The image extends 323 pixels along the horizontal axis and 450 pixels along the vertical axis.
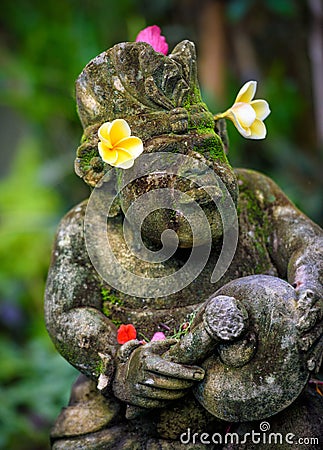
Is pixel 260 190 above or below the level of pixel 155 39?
below

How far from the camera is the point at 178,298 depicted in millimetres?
1374

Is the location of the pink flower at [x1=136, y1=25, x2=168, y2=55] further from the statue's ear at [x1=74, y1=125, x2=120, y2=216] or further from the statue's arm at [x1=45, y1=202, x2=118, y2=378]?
the statue's arm at [x1=45, y1=202, x2=118, y2=378]

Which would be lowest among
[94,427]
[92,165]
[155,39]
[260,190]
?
[94,427]

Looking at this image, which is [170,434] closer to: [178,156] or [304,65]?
[178,156]

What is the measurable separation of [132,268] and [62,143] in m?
3.58

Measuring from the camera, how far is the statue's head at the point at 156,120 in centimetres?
125

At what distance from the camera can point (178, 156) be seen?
1255mm

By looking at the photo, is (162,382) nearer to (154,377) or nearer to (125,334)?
(154,377)

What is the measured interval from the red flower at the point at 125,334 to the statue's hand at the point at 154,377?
86 millimetres

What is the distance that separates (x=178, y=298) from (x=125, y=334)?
139mm

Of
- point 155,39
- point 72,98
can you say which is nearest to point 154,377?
point 155,39

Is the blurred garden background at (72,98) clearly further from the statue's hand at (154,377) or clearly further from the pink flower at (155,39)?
the pink flower at (155,39)

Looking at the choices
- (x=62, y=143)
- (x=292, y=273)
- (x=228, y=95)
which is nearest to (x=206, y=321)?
(x=292, y=273)

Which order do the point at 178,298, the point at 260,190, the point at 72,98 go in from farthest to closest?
the point at 72,98, the point at 260,190, the point at 178,298
